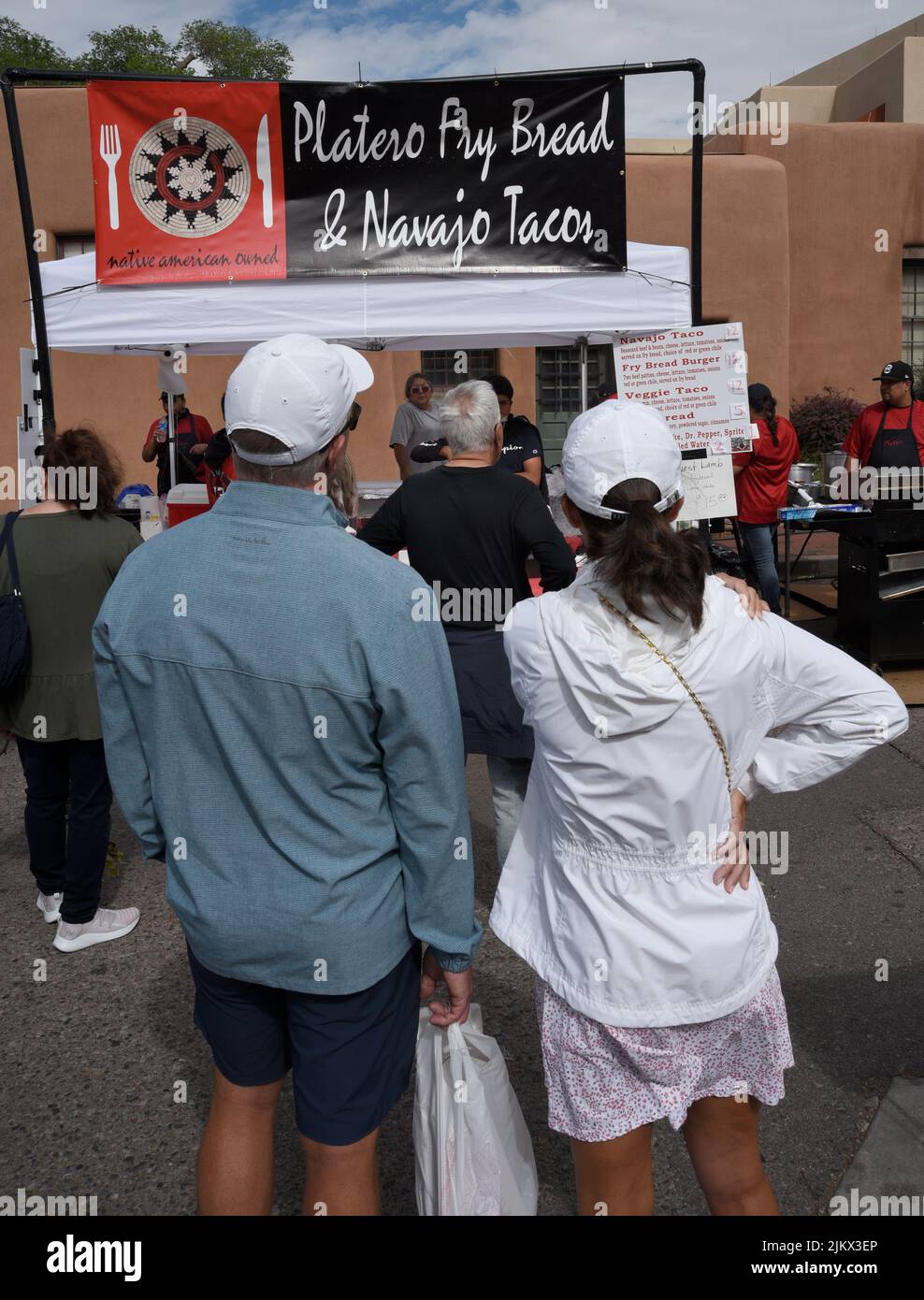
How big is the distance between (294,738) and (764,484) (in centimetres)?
716

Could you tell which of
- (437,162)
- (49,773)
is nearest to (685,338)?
(437,162)

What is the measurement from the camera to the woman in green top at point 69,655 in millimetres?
3785

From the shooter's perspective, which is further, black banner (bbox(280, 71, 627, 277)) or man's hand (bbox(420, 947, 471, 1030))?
black banner (bbox(280, 71, 627, 277))

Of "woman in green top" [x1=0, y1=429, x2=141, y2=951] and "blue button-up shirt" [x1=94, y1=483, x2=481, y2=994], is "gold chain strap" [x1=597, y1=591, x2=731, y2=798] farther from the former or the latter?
"woman in green top" [x1=0, y1=429, x2=141, y2=951]

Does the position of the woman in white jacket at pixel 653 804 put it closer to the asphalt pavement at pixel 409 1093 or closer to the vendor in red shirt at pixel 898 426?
the asphalt pavement at pixel 409 1093

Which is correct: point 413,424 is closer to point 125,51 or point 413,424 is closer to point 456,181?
point 456,181

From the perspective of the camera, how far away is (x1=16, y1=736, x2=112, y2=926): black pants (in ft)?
12.7

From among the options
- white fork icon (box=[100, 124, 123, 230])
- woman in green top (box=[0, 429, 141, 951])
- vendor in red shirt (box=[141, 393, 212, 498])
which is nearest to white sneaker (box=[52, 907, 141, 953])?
woman in green top (box=[0, 429, 141, 951])

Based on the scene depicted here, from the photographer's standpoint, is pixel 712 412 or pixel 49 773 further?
pixel 712 412

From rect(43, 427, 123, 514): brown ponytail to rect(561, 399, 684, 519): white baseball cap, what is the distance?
7.61 feet

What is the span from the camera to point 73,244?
1449cm
